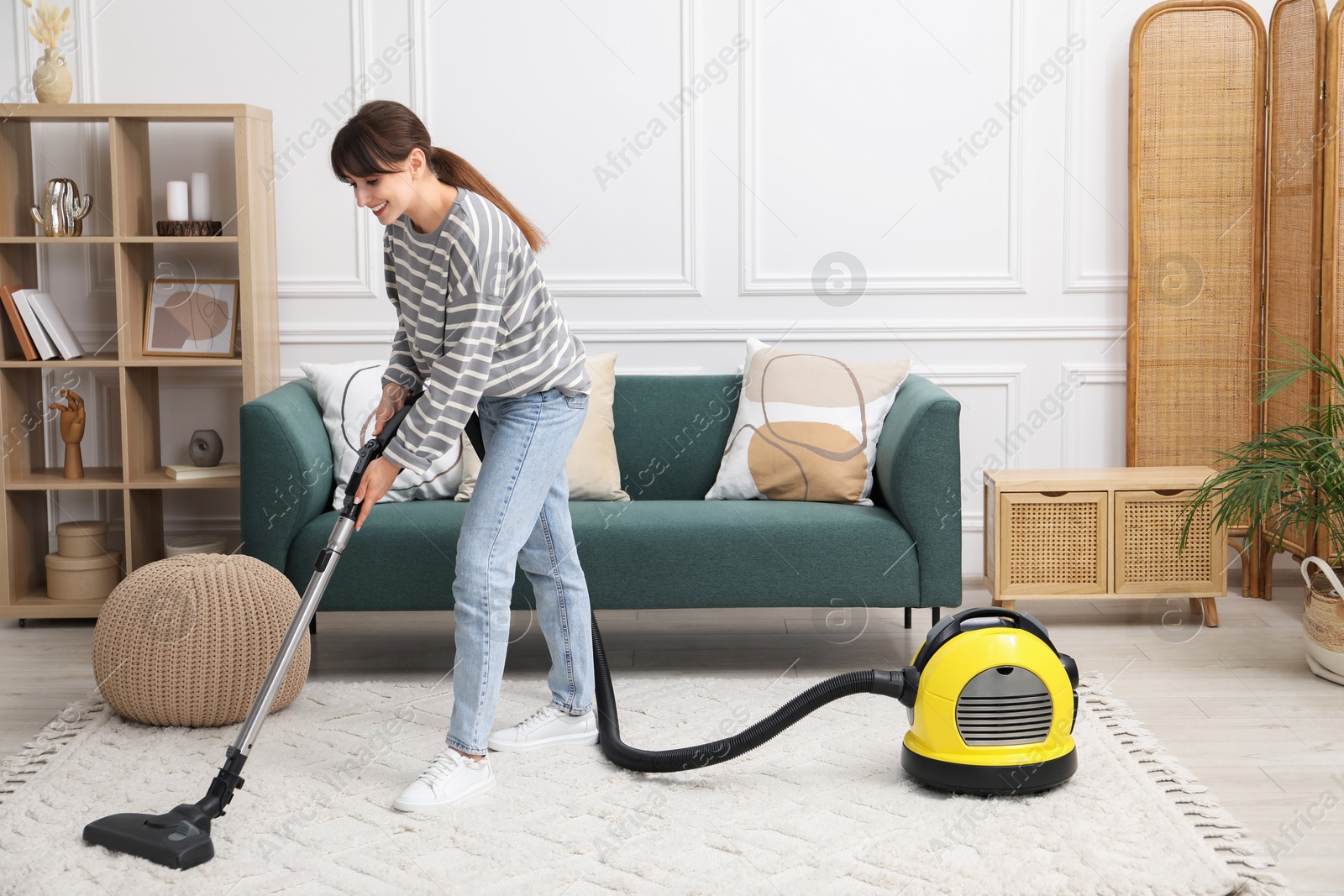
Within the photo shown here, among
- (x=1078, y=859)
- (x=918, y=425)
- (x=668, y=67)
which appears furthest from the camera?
(x=668, y=67)

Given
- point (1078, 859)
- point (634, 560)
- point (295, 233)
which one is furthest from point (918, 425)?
point (295, 233)

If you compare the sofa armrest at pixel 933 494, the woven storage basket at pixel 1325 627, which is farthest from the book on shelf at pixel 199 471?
the woven storage basket at pixel 1325 627

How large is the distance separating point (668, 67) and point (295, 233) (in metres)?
1.26

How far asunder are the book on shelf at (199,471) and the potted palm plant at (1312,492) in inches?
106

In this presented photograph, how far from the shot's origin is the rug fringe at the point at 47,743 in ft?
7.45

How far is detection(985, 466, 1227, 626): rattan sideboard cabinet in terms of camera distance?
10.7 ft

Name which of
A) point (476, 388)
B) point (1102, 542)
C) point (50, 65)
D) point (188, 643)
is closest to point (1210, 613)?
point (1102, 542)

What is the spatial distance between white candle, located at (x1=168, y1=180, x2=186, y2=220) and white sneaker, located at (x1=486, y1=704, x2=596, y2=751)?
1.91m

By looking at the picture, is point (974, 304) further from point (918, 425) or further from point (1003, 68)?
point (918, 425)

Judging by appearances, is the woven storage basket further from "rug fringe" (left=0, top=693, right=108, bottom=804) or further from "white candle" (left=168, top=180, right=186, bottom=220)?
"white candle" (left=168, top=180, right=186, bottom=220)

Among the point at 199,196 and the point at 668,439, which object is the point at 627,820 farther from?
the point at 199,196

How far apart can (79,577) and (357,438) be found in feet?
3.33

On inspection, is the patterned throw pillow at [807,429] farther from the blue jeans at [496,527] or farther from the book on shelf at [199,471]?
the book on shelf at [199,471]

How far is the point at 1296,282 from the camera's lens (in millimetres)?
3439
